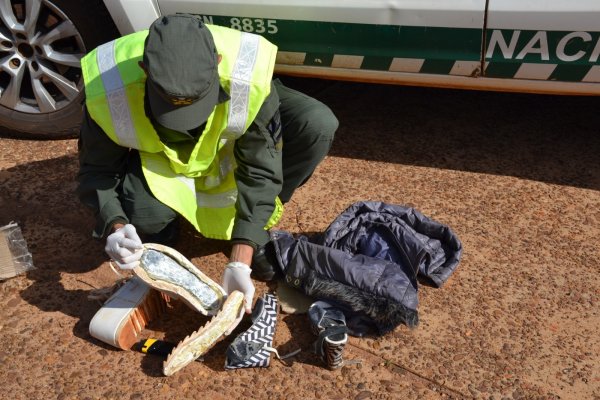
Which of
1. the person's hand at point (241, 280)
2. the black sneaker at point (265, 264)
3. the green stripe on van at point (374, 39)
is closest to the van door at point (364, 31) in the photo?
the green stripe on van at point (374, 39)

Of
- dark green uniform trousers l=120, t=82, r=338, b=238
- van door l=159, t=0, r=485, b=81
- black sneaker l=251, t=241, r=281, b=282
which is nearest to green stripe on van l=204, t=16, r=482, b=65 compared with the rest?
van door l=159, t=0, r=485, b=81

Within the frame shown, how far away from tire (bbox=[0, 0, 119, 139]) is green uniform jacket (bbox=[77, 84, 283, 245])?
0.98m

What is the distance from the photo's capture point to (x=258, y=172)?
8.89 ft

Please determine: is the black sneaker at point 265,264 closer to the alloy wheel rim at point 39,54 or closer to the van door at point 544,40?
the van door at point 544,40

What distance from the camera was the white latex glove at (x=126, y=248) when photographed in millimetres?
2422

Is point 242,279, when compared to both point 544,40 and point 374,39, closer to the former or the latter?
point 374,39

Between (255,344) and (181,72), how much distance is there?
950mm

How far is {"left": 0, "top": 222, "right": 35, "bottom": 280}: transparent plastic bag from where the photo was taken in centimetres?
284

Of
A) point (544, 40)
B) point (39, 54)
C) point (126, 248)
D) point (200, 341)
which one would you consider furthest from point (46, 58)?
point (544, 40)

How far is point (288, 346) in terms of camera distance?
253 cm

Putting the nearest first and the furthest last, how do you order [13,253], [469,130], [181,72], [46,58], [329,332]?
[181,72] < [329,332] < [13,253] < [46,58] < [469,130]

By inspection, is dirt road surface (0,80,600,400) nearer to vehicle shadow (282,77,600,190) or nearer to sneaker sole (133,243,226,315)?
vehicle shadow (282,77,600,190)

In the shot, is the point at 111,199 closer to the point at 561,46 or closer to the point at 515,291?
the point at 515,291

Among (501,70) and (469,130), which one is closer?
(501,70)
